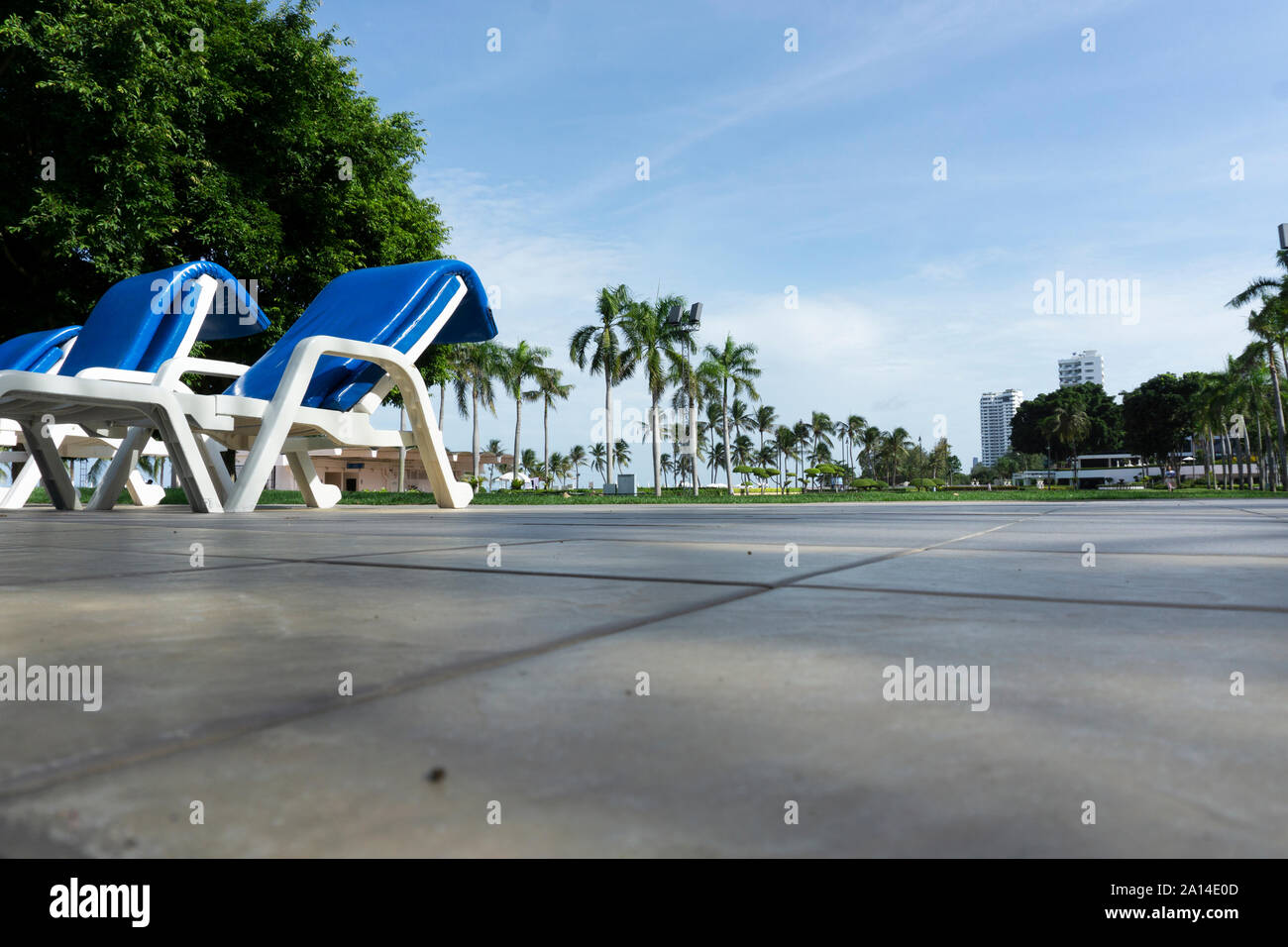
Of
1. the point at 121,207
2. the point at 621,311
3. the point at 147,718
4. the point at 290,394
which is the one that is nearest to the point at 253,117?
the point at 121,207

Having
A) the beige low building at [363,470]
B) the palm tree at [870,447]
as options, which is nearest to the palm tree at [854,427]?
the palm tree at [870,447]

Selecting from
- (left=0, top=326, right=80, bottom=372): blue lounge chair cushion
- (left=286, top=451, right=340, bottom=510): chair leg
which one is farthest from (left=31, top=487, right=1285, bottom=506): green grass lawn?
(left=0, top=326, right=80, bottom=372): blue lounge chair cushion

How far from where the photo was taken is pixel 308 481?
14430mm

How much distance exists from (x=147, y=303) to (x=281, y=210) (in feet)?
26.6

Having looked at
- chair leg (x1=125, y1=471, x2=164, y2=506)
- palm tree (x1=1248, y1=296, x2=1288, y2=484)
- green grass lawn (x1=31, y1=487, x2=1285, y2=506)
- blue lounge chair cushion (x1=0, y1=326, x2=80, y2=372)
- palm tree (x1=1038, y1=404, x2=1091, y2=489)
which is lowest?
green grass lawn (x1=31, y1=487, x2=1285, y2=506)

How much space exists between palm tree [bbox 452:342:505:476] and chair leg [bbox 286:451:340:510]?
3781 cm

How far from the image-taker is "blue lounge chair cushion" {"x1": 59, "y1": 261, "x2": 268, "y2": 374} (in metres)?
12.2

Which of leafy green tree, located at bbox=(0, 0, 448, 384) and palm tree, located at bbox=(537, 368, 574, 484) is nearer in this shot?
leafy green tree, located at bbox=(0, 0, 448, 384)

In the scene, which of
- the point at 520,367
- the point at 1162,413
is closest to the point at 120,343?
the point at 520,367

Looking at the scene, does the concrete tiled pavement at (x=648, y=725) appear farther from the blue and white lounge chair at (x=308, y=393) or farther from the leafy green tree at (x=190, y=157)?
the leafy green tree at (x=190, y=157)

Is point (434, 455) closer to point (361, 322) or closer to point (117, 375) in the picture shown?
point (361, 322)

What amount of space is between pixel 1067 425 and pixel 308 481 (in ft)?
290

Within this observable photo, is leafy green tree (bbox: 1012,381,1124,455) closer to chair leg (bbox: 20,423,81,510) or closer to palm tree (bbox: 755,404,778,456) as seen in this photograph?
palm tree (bbox: 755,404,778,456)
